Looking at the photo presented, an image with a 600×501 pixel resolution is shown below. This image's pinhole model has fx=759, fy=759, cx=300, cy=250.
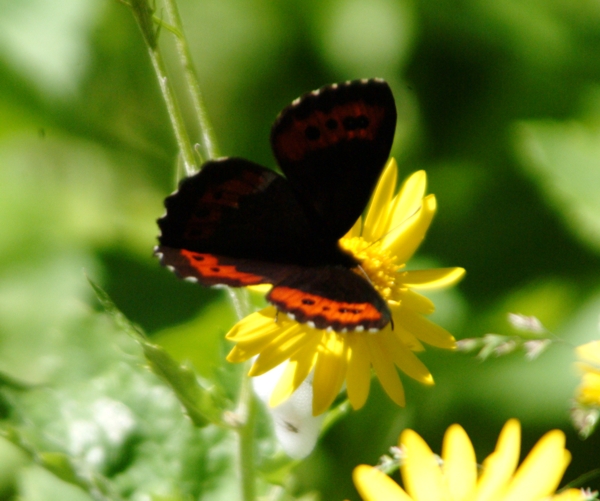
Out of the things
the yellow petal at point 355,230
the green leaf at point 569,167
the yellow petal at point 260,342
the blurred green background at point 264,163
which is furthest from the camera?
the green leaf at point 569,167

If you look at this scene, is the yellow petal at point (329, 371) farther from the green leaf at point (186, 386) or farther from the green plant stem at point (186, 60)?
the green plant stem at point (186, 60)

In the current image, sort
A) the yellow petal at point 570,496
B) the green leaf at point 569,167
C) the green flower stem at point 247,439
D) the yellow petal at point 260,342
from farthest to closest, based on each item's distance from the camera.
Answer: the green leaf at point 569,167
the green flower stem at point 247,439
the yellow petal at point 260,342
the yellow petal at point 570,496

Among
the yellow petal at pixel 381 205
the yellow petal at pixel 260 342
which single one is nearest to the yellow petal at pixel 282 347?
the yellow petal at pixel 260 342

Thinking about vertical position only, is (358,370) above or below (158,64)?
below

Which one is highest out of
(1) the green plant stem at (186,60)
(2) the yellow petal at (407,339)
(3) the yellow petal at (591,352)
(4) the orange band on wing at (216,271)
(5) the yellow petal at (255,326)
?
(1) the green plant stem at (186,60)

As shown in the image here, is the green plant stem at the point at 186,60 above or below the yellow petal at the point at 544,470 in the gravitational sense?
above

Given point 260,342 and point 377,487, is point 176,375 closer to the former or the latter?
point 260,342

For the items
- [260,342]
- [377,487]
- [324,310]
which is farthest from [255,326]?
[377,487]

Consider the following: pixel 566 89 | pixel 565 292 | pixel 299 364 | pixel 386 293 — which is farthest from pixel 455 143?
pixel 299 364

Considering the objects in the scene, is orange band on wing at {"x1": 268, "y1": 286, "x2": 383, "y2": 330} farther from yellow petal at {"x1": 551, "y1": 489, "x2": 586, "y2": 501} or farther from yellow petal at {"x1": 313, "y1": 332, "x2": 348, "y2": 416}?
yellow petal at {"x1": 551, "y1": 489, "x2": 586, "y2": 501}
